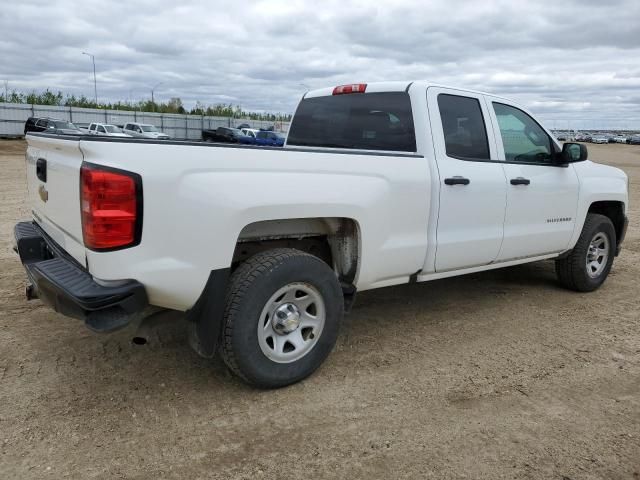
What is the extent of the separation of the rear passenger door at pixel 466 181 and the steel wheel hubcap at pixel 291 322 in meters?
1.16

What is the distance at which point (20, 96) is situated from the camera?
45.7 meters

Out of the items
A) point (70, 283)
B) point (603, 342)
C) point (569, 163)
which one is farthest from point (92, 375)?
point (569, 163)

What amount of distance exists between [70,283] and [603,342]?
3.89 meters

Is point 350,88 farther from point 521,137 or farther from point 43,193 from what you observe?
point 43,193

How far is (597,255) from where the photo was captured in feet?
19.3

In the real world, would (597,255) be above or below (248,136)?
below

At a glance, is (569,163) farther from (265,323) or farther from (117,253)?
(117,253)

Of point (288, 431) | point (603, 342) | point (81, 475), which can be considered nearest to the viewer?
point (81, 475)

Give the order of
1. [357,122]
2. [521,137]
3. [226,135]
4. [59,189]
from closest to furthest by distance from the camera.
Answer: [59,189], [357,122], [521,137], [226,135]

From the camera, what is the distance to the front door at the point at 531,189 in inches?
185

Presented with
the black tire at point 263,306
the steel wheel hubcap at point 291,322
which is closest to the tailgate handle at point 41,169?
the black tire at point 263,306

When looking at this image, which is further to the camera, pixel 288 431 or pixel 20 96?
pixel 20 96

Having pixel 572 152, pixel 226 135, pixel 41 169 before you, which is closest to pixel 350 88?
pixel 572 152

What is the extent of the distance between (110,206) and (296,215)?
3.42ft
